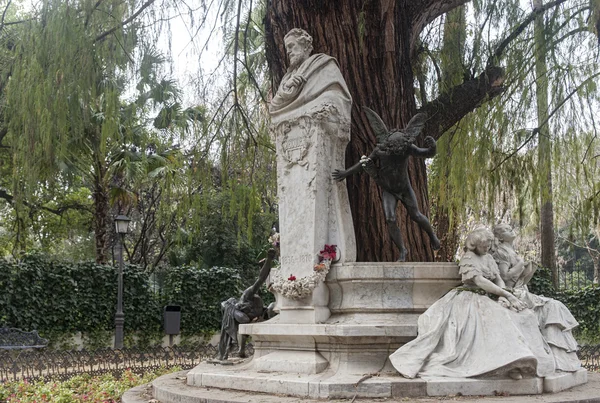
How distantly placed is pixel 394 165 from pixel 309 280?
1.42 meters

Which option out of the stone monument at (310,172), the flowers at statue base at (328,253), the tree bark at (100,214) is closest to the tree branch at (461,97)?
the stone monument at (310,172)

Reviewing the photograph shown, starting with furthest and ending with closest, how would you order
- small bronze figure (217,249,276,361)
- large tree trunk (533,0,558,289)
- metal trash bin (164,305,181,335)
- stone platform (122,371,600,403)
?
metal trash bin (164,305,181,335)
large tree trunk (533,0,558,289)
small bronze figure (217,249,276,361)
stone platform (122,371,600,403)

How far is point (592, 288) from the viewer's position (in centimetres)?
1697

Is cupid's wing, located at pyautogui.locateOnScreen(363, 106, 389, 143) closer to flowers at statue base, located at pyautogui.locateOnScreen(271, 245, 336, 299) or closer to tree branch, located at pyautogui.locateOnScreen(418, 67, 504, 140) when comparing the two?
flowers at statue base, located at pyautogui.locateOnScreen(271, 245, 336, 299)

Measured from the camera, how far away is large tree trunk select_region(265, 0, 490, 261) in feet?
26.4

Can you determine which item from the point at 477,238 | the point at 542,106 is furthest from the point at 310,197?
the point at 542,106

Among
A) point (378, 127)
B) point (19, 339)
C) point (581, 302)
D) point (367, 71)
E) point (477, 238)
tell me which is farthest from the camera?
→ point (581, 302)

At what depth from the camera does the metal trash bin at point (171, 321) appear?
18.0 metres

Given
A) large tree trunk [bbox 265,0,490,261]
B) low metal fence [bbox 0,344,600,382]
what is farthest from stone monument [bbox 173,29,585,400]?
low metal fence [bbox 0,344,600,382]

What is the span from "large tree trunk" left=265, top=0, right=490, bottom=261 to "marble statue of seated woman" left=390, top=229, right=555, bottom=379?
157 centimetres

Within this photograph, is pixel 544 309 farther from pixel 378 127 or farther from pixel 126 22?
pixel 126 22

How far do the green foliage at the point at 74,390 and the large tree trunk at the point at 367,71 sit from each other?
3.32m

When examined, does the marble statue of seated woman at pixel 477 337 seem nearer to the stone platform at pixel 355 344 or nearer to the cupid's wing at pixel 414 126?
the stone platform at pixel 355 344

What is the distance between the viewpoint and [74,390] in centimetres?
904
